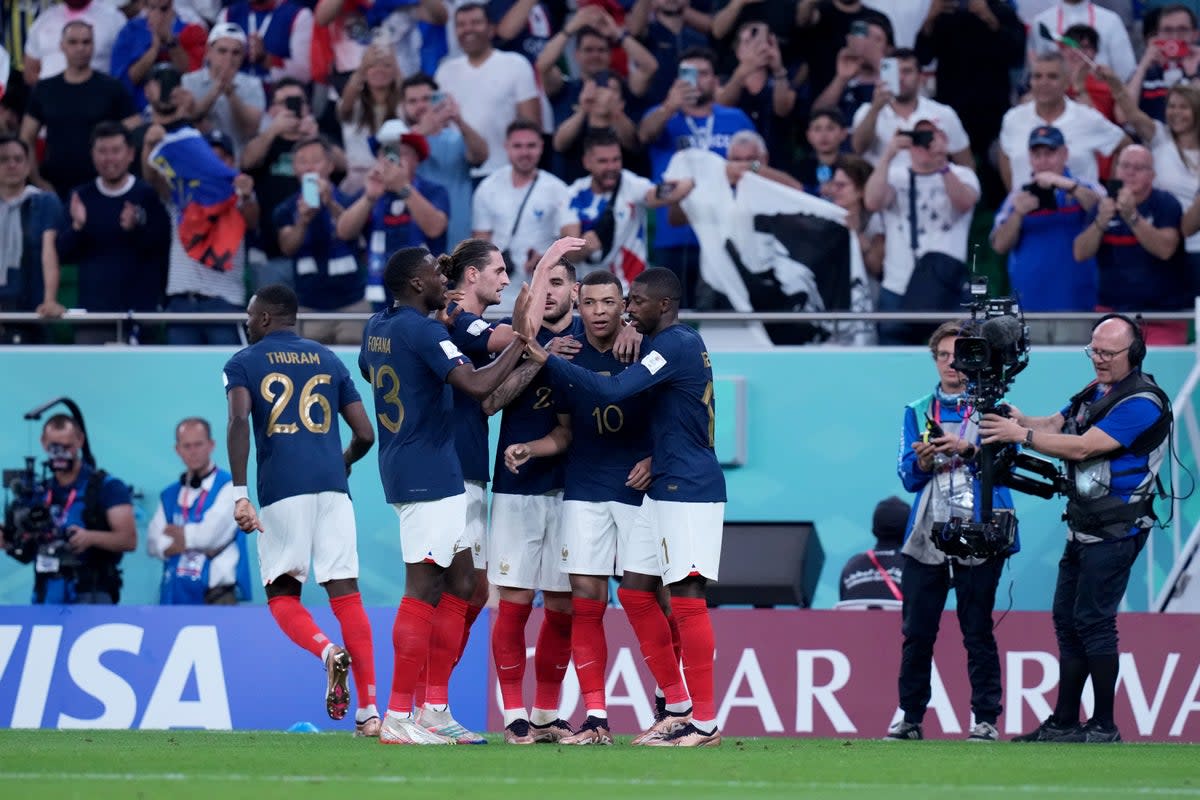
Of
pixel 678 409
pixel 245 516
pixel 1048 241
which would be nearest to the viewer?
pixel 678 409

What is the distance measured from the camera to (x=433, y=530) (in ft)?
29.7

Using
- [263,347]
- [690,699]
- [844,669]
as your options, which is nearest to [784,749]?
[690,699]

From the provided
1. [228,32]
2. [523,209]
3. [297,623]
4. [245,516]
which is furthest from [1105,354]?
[228,32]

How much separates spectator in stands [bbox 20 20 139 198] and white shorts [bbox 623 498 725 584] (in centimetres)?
804

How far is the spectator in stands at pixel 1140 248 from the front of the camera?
1361cm

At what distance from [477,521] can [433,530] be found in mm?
A: 736

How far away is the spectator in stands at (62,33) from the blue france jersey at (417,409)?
324 inches

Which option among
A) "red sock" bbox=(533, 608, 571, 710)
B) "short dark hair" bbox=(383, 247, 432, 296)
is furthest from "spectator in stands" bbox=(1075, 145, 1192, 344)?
"short dark hair" bbox=(383, 247, 432, 296)

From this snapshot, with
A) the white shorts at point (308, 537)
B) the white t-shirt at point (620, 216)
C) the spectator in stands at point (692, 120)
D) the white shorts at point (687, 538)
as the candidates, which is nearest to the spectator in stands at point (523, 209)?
the white t-shirt at point (620, 216)

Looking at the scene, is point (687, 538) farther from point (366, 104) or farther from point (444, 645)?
point (366, 104)

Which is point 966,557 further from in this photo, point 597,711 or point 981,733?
point 597,711

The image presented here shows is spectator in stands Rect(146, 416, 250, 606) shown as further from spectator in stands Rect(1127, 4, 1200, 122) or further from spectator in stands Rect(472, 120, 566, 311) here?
spectator in stands Rect(1127, 4, 1200, 122)

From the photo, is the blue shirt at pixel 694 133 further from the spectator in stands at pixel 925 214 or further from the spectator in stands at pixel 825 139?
the spectator in stands at pixel 925 214

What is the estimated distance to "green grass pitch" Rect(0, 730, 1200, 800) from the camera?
6.95 metres
